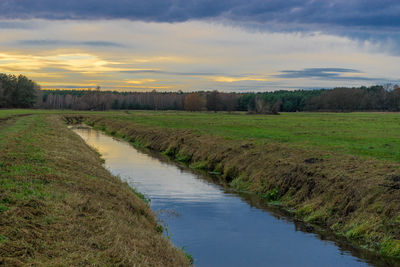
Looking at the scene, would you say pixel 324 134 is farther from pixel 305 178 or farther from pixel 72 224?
pixel 72 224

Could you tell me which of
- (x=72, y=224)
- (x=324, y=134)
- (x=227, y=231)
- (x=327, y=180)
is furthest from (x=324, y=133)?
(x=72, y=224)

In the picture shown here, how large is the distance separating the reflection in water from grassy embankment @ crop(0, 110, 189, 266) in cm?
162

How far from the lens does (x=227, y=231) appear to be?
15.7 metres

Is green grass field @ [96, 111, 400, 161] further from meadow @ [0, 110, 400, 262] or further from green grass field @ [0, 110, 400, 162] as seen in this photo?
meadow @ [0, 110, 400, 262]

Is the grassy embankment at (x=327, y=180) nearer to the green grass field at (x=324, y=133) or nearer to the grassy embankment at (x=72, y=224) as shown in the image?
the green grass field at (x=324, y=133)

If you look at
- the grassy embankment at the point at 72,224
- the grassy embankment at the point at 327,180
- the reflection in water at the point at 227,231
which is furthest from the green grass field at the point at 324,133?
the grassy embankment at the point at 72,224

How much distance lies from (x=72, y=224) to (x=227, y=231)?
672 cm

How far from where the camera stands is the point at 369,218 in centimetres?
1455

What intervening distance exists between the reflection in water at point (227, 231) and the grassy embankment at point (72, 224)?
1623mm

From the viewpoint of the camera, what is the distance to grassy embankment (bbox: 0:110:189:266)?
869 cm

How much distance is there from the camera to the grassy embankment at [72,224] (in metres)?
8.69

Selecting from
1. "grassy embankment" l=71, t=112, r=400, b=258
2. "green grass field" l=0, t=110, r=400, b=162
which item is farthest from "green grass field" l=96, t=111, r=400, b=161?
"grassy embankment" l=71, t=112, r=400, b=258

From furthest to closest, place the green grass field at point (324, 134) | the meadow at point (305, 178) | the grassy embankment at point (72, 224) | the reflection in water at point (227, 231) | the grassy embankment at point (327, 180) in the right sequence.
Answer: the green grass field at point (324, 134)
the grassy embankment at point (327, 180)
the meadow at point (305, 178)
the reflection in water at point (227, 231)
the grassy embankment at point (72, 224)

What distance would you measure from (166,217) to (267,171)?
25.4 feet
